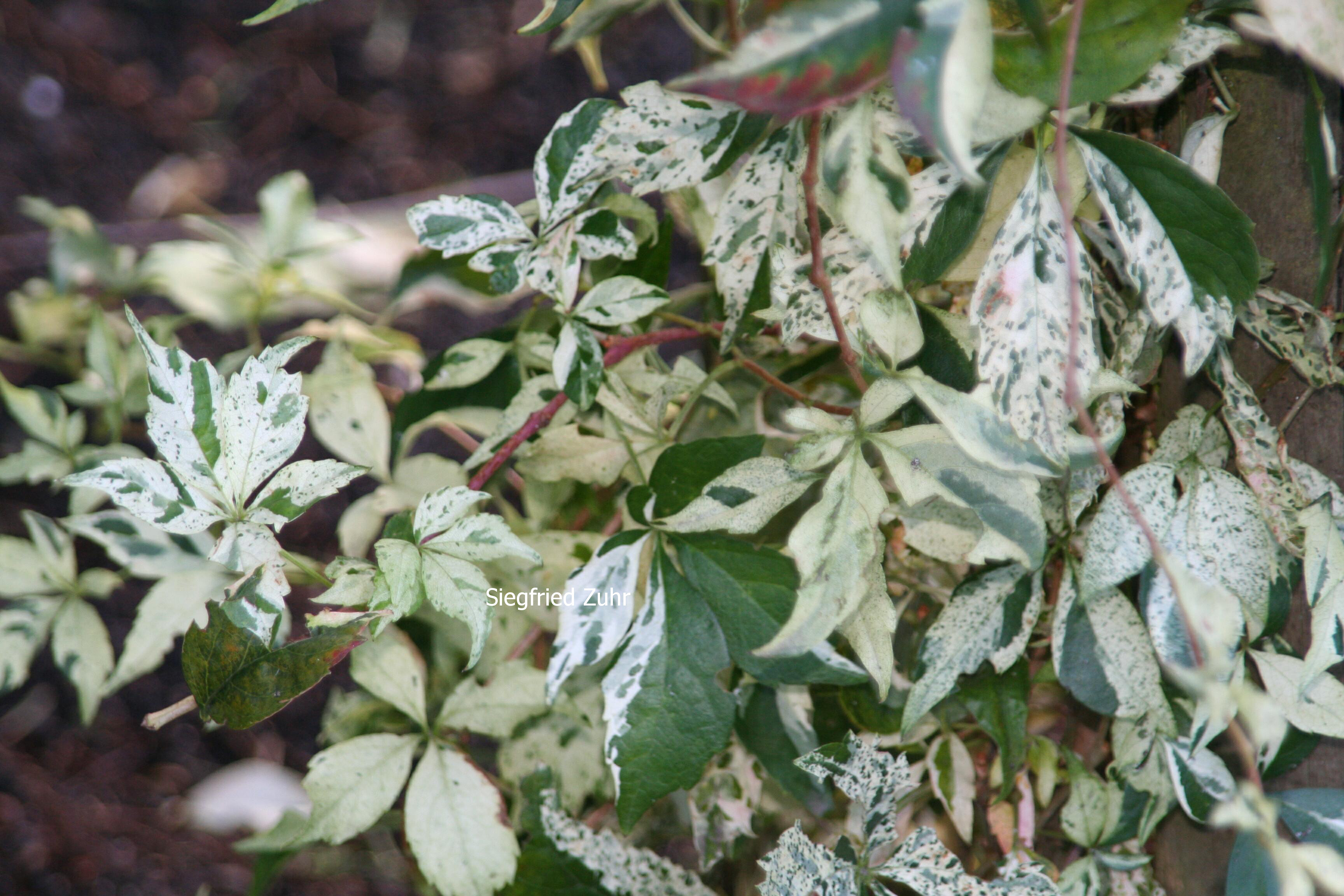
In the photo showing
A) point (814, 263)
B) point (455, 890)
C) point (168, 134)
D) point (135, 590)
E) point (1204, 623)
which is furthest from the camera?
point (168, 134)

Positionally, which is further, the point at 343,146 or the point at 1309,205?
the point at 343,146

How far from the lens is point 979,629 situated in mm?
424

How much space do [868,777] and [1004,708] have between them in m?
0.09

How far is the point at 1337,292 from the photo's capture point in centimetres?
40

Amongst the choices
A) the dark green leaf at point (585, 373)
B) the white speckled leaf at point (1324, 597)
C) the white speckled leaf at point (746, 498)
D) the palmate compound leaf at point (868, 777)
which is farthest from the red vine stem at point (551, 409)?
the white speckled leaf at point (1324, 597)

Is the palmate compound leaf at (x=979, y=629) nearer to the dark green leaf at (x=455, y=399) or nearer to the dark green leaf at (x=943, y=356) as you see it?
the dark green leaf at (x=943, y=356)

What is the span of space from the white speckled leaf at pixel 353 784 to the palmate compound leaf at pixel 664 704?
16cm

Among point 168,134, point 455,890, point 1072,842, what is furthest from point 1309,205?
point 168,134

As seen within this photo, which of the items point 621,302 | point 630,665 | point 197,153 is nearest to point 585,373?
point 621,302

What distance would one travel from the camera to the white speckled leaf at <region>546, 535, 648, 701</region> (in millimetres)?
412

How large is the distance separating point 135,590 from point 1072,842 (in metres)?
1.07

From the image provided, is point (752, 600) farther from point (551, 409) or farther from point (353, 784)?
point (353, 784)

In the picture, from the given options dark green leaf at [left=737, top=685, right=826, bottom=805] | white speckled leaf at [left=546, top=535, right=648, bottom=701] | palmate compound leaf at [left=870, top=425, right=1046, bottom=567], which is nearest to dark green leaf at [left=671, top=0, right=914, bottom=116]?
palmate compound leaf at [left=870, top=425, right=1046, bottom=567]

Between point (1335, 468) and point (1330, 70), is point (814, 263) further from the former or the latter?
point (1335, 468)
